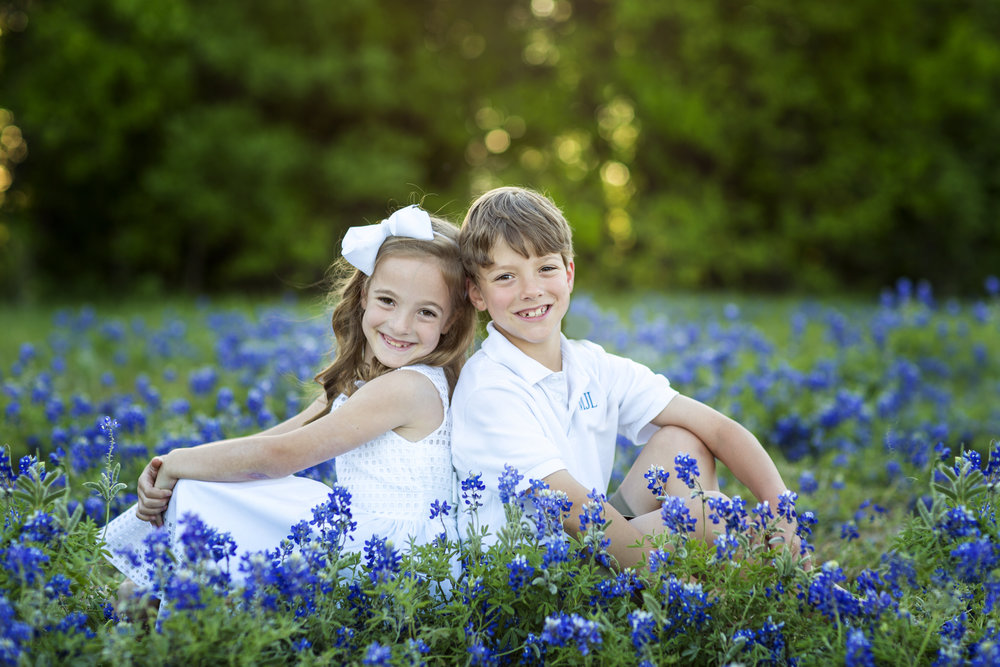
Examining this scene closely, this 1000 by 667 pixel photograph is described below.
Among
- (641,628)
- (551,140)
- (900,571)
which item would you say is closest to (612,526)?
(641,628)

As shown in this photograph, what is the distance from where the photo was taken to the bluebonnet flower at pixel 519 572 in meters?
2.12

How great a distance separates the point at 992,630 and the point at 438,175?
48.8ft

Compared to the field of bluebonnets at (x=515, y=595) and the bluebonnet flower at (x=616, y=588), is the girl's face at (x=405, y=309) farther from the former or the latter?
the bluebonnet flower at (x=616, y=588)

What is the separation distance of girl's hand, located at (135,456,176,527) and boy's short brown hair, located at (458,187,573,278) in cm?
116

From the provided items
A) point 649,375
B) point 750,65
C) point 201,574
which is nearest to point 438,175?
point 750,65

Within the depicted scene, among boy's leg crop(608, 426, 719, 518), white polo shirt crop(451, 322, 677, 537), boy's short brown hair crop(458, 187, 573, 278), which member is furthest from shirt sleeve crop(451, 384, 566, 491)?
boy's short brown hair crop(458, 187, 573, 278)

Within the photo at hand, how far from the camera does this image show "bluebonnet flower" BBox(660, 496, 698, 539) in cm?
220

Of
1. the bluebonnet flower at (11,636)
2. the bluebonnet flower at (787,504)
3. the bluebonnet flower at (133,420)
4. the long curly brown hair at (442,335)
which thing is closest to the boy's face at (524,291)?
the long curly brown hair at (442,335)

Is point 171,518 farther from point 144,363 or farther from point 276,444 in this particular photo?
point 144,363

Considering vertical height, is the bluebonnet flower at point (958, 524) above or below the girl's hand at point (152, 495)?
below

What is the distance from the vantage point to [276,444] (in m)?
2.57

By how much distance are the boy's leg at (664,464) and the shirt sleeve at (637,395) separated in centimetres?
9

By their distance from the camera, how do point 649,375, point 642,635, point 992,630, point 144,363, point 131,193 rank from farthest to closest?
point 131,193, point 144,363, point 649,375, point 992,630, point 642,635

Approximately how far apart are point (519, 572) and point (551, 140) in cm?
1435
